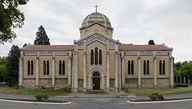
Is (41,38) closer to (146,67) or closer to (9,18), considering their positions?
(146,67)

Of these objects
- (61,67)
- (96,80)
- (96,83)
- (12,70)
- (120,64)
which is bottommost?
(96,83)

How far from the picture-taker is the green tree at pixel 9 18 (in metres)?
12.8

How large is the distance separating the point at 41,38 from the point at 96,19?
26998 mm

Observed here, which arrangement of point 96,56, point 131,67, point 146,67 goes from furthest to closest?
point 131,67, point 146,67, point 96,56

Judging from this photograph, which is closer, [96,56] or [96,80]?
[96,80]

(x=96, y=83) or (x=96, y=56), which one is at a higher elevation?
(x=96, y=56)

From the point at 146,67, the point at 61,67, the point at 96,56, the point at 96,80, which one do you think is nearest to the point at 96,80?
the point at 96,80

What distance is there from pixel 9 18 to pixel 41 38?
76281 millimetres

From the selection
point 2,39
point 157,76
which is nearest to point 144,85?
point 157,76

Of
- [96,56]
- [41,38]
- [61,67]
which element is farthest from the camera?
[41,38]

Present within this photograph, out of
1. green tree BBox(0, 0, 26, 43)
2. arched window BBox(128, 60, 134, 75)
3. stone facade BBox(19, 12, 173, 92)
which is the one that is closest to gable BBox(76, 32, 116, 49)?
stone facade BBox(19, 12, 173, 92)

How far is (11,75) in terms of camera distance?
79.0 meters

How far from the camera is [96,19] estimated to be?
65.8 m

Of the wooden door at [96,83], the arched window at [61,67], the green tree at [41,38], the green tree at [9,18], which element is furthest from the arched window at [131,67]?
the green tree at [9,18]
